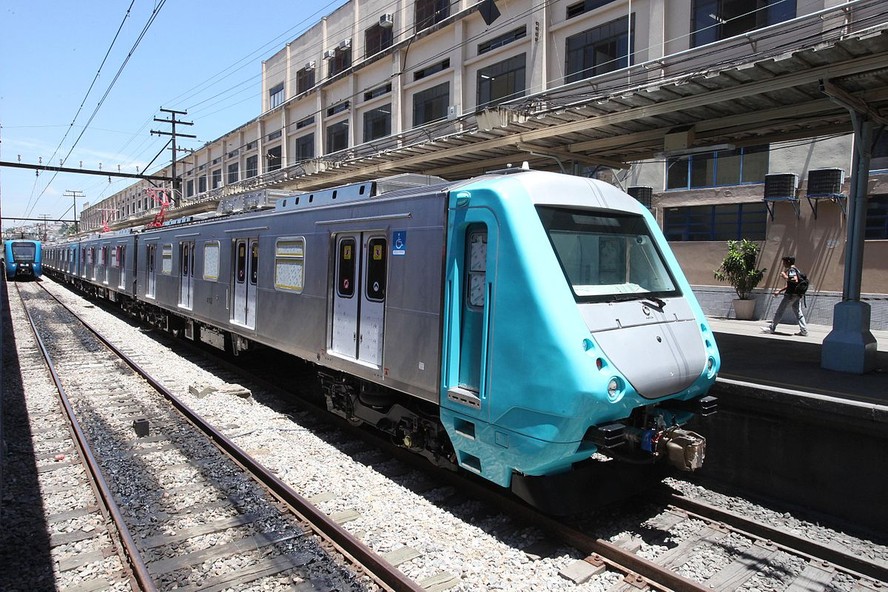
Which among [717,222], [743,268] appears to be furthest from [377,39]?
[743,268]

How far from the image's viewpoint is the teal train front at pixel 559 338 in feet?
14.3

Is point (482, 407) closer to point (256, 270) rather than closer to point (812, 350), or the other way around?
point (256, 270)

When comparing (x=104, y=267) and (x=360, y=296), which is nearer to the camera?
(x=360, y=296)

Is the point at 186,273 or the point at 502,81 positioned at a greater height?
the point at 502,81

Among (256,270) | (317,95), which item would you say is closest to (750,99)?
(256,270)

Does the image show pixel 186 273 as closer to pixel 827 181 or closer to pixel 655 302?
pixel 655 302

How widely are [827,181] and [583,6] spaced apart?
862 centimetres

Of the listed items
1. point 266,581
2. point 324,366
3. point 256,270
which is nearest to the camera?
point 266,581

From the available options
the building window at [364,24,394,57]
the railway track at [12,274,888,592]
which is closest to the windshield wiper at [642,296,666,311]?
the railway track at [12,274,888,592]

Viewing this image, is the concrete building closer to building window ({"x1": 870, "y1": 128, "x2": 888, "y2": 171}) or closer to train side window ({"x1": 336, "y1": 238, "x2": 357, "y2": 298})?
building window ({"x1": 870, "y1": 128, "x2": 888, "y2": 171})

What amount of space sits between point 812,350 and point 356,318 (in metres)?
8.27

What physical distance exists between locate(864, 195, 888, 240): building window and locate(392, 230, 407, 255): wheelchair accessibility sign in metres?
14.0

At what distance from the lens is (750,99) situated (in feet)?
27.0

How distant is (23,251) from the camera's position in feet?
134
